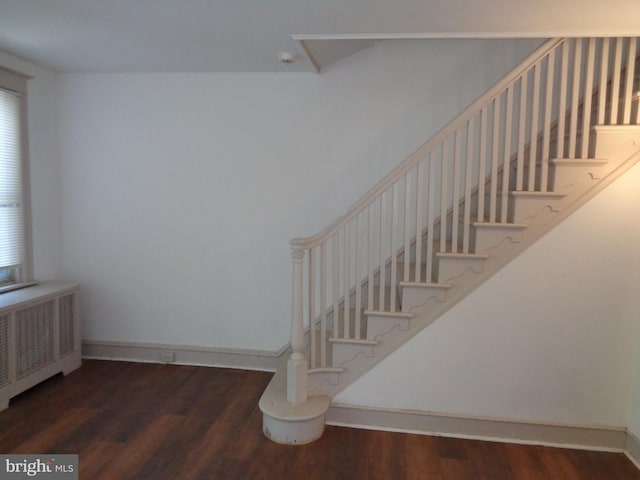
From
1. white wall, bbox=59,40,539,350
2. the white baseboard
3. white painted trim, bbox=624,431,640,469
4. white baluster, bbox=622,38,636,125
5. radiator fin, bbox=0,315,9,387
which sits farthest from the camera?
the white baseboard

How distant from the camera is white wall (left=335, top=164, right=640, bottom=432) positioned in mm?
2545

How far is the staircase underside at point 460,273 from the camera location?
8.26 ft

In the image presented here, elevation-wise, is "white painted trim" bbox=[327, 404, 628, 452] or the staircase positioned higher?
the staircase

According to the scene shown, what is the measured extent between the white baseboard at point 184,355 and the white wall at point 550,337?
1.29 metres

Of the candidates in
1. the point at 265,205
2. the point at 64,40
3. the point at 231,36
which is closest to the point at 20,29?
the point at 64,40

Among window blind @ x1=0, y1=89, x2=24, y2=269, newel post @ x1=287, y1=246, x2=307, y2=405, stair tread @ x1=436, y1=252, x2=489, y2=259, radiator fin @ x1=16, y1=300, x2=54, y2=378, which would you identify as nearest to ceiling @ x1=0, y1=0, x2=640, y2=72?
window blind @ x1=0, y1=89, x2=24, y2=269

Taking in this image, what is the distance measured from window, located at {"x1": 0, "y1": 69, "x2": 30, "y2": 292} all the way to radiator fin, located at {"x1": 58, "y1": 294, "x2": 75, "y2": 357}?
0.40 m

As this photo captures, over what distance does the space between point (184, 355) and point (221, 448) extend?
1.42m

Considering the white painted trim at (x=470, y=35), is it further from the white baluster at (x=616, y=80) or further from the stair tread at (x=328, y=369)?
the stair tread at (x=328, y=369)

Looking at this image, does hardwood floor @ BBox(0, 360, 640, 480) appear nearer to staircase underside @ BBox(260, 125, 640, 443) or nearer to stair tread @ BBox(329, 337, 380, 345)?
staircase underside @ BBox(260, 125, 640, 443)

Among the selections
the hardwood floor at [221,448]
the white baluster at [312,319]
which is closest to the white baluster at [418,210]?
the white baluster at [312,319]

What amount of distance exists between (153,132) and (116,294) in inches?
60.6

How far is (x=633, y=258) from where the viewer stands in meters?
2.53

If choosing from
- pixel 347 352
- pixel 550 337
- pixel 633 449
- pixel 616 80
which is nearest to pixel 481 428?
pixel 550 337
